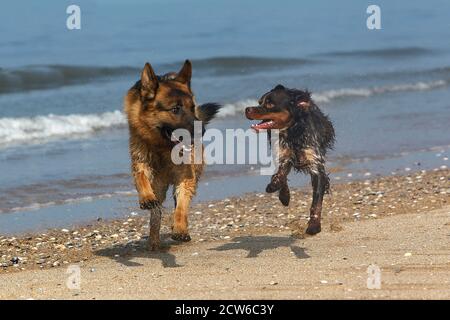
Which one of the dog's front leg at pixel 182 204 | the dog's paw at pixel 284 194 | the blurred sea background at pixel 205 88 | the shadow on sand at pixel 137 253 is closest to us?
the dog's front leg at pixel 182 204

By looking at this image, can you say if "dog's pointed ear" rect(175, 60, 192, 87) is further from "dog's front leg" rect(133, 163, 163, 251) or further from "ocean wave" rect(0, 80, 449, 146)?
"ocean wave" rect(0, 80, 449, 146)

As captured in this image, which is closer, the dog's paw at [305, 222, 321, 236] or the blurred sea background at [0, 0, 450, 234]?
the dog's paw at [305, 222, 321, 236]

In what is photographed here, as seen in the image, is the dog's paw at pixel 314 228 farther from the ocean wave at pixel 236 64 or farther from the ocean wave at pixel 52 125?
the ocean wave at pixel 236 64

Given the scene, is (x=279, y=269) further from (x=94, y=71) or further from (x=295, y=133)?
(x=94, y=71)

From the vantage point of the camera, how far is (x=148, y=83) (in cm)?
884

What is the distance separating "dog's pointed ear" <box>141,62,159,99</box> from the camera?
28.9 ft

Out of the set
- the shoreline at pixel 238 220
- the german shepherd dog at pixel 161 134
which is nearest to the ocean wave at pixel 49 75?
the shoreline at pixel 238 220

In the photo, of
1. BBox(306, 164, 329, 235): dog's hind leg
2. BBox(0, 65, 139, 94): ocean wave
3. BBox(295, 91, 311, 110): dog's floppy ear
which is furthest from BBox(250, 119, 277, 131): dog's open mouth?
BBox(0, 65, 139, 94): ocean wave

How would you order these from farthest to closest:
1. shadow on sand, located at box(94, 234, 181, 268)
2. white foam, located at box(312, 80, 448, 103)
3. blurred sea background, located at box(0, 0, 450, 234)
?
white foam, located at box(312, 80, 448, 103) < blurred sea background, located at box(0, 0, 450, 234) < shadow on sand, located at box(94, 234, 181, 268)

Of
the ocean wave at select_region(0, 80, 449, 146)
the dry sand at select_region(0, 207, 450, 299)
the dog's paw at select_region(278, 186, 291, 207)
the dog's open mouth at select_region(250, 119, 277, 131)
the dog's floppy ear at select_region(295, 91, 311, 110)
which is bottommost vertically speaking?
the ocean wave at select_region(0, 80, 449, 146)

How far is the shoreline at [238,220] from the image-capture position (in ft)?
32.6

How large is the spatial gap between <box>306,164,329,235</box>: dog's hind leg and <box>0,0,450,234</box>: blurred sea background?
123 inches

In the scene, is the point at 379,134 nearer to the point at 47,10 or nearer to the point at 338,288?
the point at 338,288

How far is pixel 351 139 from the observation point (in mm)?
16859
